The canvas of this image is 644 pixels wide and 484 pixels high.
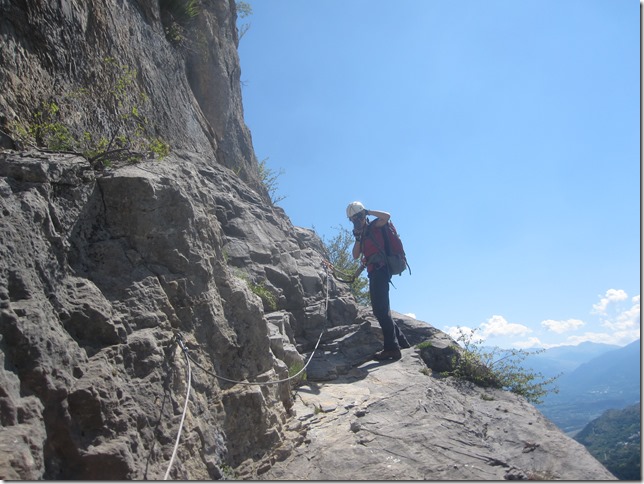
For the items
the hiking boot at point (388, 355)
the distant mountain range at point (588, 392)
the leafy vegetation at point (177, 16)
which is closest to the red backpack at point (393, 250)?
the hiking boot at point (388, 355)

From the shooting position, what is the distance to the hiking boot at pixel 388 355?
30.6ft

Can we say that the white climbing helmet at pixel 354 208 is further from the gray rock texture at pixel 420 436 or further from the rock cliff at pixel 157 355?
the gray rock texture at pixel 420 436

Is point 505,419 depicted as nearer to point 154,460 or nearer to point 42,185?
point 154,460

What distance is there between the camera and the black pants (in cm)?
951

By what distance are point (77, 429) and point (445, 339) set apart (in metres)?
7.98

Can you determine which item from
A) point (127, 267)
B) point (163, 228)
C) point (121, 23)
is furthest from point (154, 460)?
point (121, 23)

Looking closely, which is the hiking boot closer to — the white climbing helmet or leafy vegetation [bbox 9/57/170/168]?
the white climbing helmet

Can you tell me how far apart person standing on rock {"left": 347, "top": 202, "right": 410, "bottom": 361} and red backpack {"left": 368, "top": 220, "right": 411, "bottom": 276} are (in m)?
0.06

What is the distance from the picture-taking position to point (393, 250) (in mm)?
9812

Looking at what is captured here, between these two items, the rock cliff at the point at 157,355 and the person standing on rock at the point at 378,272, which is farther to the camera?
the person standing on rock at the point at 378,272

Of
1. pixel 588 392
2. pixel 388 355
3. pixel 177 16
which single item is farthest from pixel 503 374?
pixel 588 392

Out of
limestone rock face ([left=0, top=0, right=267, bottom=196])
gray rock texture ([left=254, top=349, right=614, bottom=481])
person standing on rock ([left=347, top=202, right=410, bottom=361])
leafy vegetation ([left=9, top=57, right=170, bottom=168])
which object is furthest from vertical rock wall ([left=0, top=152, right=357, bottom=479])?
person standing on rock ([left=347, top=202, right=410, bottom=361])

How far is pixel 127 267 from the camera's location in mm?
5094

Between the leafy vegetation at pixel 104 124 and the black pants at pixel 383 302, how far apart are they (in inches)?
190
